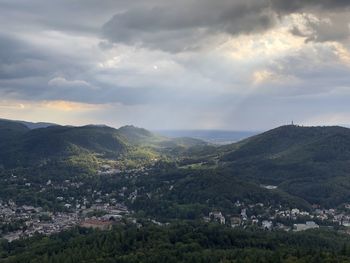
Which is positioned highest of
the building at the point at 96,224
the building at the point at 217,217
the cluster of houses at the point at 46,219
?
the building at the point at 217,217

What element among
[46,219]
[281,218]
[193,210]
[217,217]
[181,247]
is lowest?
[46,219]

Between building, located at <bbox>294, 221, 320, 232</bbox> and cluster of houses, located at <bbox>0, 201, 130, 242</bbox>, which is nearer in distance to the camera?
cluster of houses, located at <bbox>0, 201, 130, 242</bbox>

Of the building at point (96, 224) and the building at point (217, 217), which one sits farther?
the building at point (217, 217)

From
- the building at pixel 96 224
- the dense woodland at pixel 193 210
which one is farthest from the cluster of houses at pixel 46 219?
the dense woodland at pixel 193 210

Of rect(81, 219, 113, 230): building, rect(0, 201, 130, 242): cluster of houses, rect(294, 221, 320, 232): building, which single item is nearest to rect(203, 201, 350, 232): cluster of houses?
rect(294, 221, 320, 232): building

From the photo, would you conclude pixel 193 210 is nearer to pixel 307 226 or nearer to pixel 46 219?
pixel 307 226

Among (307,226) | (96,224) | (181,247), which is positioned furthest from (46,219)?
(307,226)

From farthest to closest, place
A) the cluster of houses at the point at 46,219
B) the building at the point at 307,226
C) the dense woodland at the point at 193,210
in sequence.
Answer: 1. the building at the point at 307,226
2. the cluster of houses at the point at 46,219
3. the dense woodland at the point at 193,210

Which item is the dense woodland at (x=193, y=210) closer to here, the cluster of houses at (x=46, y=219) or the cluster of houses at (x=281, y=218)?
the cluster of houses at (x=46, y=219)

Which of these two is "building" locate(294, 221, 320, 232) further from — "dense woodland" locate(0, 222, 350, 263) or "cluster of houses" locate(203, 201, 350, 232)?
"dense woodland" locate(0, 222, 350, 263)

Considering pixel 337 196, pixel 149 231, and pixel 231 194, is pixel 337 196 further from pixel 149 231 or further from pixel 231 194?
pixel 149 231

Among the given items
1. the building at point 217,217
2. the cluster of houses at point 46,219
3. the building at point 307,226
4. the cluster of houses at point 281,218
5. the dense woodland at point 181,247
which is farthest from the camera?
the building at point 217,217

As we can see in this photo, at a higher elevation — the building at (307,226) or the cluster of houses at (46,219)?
the building at (307,226)
